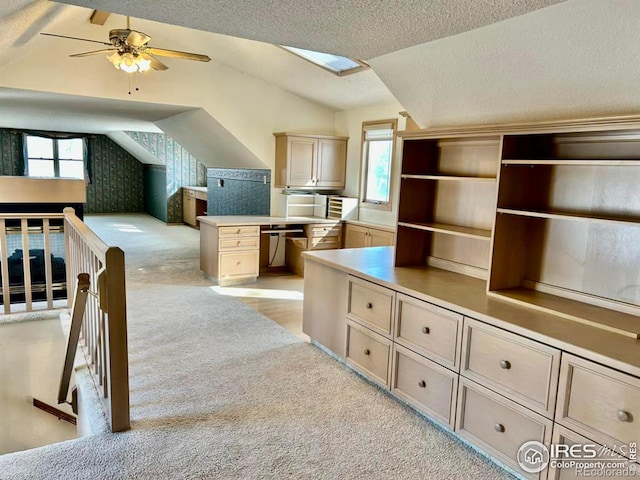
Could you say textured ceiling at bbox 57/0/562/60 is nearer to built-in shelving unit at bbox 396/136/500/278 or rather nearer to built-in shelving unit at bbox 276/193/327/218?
built-in shelving unit at bbox 396/136/500/278

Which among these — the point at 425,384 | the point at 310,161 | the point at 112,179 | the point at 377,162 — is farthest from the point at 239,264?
the point at 112,179

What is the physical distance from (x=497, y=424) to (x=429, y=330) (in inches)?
22.0

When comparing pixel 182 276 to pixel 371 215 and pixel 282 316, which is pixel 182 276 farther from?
pixel 371 215

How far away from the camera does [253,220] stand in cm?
577

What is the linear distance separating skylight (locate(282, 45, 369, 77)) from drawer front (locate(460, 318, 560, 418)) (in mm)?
3330

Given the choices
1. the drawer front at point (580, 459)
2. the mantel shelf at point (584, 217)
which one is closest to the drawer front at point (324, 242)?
the mantel shelf at point (584, 217)

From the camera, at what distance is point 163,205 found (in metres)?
10.6

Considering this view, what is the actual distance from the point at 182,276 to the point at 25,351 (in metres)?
2.24

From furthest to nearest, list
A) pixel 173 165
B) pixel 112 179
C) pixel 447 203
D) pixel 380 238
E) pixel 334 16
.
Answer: pixel 112 179, pixel 173 165, pixel 380 238, pixel 447 203, pixel 334 16

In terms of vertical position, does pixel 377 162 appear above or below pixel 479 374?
above

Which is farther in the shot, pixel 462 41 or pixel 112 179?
pixel 112 179

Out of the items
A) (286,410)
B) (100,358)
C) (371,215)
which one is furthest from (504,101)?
(371,215)

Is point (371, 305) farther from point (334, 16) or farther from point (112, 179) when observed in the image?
point (112, 179)

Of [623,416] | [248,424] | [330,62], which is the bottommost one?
[248,424]
